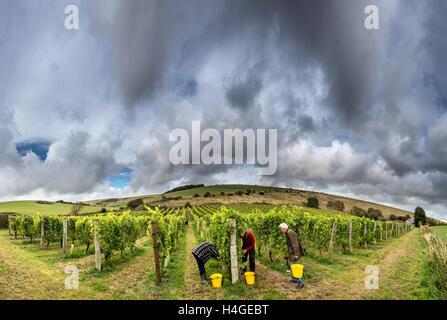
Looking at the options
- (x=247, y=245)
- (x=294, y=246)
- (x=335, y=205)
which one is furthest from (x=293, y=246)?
(x=335, y=205)

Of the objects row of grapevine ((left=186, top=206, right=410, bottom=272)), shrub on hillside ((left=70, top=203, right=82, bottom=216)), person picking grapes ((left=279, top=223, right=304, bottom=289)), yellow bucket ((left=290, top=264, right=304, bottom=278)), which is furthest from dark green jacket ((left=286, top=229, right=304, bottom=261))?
shrub on hillside ((left=70, top=203, right=82, bottom=216))

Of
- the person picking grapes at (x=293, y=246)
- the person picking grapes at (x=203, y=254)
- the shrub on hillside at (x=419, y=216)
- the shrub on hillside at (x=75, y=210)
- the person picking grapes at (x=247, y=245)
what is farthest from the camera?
the shrub on hillside at (x=419, y=216)

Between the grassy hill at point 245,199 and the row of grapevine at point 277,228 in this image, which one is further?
the grassy hill at point 245,199

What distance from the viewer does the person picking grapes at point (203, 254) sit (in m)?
7.45

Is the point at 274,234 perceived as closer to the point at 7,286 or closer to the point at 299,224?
the point at 299,224

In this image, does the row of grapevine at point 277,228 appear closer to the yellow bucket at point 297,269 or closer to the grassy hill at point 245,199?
the yellow bucket at point 297,269

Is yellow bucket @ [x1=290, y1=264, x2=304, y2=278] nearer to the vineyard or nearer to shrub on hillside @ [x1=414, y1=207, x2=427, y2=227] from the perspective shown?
the vineyard

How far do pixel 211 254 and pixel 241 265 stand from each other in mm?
1165

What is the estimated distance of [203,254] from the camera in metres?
7.63

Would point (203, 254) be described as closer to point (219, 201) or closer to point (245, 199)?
point (219, 201)

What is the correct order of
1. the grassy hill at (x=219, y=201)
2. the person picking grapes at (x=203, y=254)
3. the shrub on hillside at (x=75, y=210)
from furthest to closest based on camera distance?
the grassy hill at (x=219, y=201) → the shrub on hillside at (x=75, y=210) → the person picking grapes at (x=203, y=254)

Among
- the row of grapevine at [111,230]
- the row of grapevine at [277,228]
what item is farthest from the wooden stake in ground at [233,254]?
the row of grapevine at [111,230]
